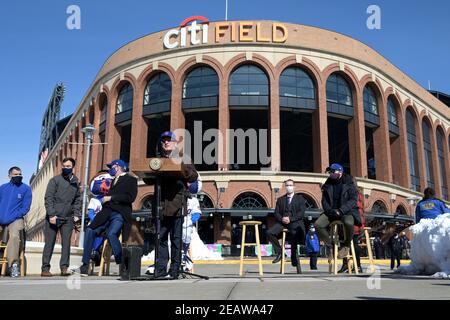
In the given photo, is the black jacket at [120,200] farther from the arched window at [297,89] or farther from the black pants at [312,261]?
the arched window at [297,89]

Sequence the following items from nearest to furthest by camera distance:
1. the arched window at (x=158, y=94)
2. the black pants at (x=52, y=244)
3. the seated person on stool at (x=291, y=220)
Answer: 1. the black pants at (x=52, y=244)
2. the seated person on stool at (x=291, y=220)
3. the arched window at (x=158, y=94)

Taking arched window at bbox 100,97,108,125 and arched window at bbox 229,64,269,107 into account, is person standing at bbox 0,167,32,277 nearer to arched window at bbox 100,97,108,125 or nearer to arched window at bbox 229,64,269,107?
arched window at bbox 229,64,269,107

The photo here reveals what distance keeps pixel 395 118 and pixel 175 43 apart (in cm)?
2010

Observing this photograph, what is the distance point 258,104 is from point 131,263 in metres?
25.2

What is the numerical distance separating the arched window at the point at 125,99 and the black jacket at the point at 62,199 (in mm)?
Answer: 26426

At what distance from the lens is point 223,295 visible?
2.96 m

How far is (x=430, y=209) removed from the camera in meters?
7.09

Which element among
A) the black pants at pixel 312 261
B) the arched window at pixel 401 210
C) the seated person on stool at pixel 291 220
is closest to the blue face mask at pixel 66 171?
the seated person on stool at pixel 291 220

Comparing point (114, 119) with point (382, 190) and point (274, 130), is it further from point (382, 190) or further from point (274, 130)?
point (382, 190)

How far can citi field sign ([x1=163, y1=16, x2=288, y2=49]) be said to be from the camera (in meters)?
30.7

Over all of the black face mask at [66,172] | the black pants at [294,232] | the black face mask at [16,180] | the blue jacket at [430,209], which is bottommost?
the black pants at [294,232]

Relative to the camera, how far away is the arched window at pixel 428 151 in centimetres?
3922

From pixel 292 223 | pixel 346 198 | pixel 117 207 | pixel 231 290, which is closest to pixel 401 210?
pixel 292 223
